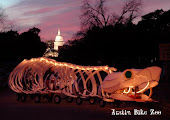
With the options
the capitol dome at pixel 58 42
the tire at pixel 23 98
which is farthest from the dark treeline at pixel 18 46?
the capitol dome at pixel 58 42

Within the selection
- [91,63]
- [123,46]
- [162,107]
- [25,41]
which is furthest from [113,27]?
[162,107]

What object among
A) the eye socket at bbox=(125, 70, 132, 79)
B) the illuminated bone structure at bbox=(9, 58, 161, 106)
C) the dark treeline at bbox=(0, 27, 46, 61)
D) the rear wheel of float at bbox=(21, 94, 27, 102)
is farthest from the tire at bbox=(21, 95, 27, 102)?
the dark treeline at bbox=(0, 27, 46, 61)

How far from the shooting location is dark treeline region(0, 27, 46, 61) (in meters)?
61.7

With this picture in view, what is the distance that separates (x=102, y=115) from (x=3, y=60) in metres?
54.0

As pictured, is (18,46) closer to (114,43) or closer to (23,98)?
(114,43)

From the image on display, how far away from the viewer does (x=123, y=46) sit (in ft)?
157

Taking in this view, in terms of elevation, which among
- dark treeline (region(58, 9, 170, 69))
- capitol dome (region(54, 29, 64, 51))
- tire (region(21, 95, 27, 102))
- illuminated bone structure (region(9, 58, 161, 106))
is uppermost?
capitol dome (region(54, 29, 64, 51))

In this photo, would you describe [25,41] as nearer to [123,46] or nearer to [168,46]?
[123,46]

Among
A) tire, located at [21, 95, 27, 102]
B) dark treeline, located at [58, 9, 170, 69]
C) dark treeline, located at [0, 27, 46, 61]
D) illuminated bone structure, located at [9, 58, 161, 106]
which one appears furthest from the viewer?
dark treeline, located at [0, 27, 46, 61]

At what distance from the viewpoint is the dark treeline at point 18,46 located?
61.7 m

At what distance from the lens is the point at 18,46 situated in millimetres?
66750

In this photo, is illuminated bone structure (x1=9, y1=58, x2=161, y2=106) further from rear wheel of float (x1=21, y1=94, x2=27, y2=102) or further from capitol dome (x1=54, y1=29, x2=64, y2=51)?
capitol dome (x1=54, y1=29, x2=64, y2=51)

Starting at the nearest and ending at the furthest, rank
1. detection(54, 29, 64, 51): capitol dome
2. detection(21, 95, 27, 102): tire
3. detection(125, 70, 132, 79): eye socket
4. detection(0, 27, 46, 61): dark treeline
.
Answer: detection(125, 70, 132, 79): eye socket → detection(21, 95, 27, 102): tire → detection(0, 27, 46, 61): dark treeline → detection(54, 29, 64, 51): capitol dome

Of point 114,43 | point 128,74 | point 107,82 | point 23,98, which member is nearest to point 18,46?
point 114,43
